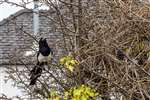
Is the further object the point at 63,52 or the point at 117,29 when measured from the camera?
the point at 63,52

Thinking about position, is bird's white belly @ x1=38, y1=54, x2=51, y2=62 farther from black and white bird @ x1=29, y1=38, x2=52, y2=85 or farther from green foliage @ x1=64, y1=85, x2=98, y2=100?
green foliage @ x1=64, y1=85, x2=98, y2=100

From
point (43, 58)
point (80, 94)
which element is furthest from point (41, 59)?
point (80, 94)

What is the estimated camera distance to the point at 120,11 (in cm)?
484

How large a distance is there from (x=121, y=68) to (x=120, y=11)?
47 centimetres

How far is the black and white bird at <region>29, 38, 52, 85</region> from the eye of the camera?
5.83 m

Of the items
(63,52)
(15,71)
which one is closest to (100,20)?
(63,52)

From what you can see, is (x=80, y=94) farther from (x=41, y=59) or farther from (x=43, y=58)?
(x=41, y=59)

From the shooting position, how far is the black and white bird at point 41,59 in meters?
5.83

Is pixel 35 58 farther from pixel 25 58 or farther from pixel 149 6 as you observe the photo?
pixel 149 6

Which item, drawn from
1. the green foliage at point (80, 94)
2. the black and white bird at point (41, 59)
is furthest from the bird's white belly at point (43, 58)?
the green foliage at point (80, 94)

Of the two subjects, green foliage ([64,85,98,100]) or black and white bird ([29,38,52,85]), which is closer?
green foliage ([64,85,98,100])

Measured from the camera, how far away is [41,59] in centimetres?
606

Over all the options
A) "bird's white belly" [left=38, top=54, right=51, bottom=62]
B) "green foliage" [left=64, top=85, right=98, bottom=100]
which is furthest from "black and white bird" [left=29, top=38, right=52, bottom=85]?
"green foliage" [left=64, top=85, right=98, bottom=100]

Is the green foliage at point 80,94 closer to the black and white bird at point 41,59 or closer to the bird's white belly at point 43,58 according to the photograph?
the black and white bird at point 41,59
